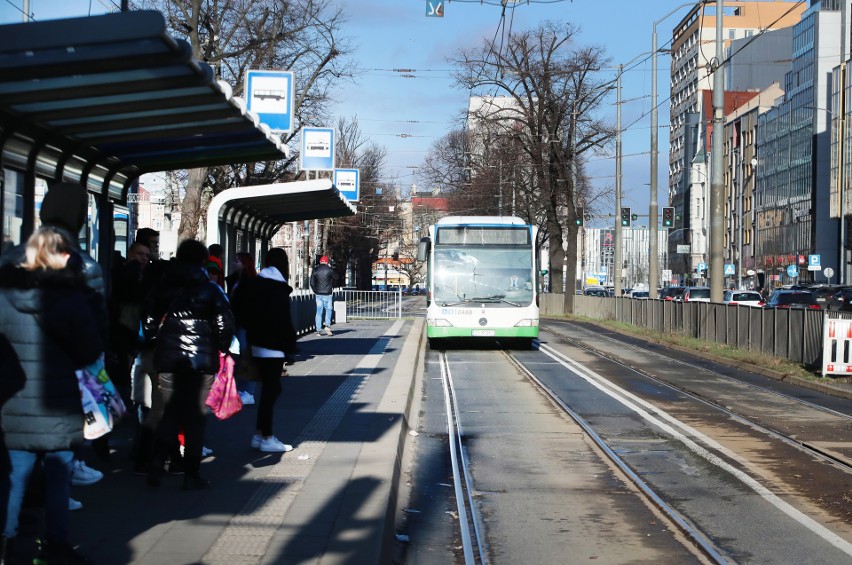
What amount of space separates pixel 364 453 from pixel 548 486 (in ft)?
4.92

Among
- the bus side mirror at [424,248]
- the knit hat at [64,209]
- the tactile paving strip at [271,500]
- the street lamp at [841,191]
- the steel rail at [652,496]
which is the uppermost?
the street lamp at [841,191]

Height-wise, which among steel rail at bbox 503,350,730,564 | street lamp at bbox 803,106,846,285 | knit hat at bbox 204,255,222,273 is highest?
street lamp at bbox 803,106,846,285

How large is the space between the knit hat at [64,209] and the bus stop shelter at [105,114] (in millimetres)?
1143

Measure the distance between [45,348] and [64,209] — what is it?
2.84 feet

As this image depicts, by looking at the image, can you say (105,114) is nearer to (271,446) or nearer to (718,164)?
(271,446)

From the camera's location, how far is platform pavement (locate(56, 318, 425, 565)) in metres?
6.05

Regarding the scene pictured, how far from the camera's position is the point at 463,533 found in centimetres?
747

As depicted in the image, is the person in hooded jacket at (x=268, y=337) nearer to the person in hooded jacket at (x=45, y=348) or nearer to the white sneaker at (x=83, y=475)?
the white sneaker at (x=83, y=475)

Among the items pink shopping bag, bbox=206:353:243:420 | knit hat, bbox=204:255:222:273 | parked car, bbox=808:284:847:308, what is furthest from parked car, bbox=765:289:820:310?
pink shopping bag, bbox=206:353:243:420

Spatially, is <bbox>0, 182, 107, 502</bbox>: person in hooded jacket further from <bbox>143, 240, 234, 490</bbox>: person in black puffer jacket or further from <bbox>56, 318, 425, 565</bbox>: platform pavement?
<bbox>143, 240, 234, 490</bbox>: person in black puffer jacket

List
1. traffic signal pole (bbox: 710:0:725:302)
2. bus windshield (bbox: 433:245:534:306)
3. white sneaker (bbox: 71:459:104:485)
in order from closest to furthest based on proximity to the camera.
Answer: white sneaker (bbox: 71:459:104:485)
bus windshield (bbox: 433:245:534:306)
traffic signal pole (bbox: 710:0:725:302)

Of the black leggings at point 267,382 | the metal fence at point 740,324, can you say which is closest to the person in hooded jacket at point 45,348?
the black leggings at point 267,382

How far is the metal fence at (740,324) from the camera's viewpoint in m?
21.1

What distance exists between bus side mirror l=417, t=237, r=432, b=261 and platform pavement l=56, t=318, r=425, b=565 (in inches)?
479
